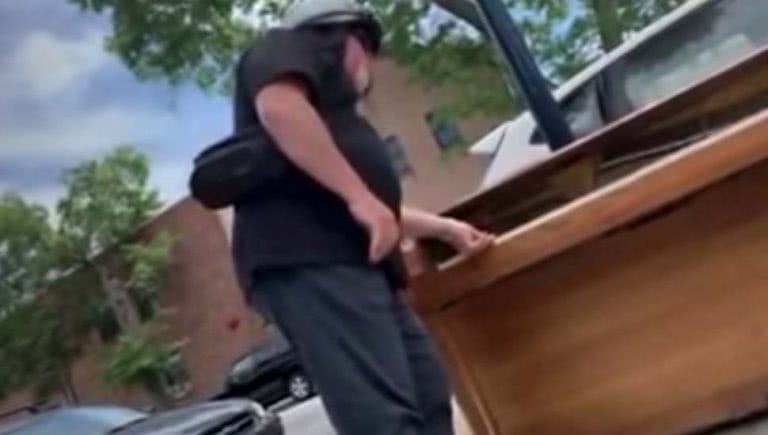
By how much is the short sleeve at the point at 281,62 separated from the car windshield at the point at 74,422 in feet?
11.5

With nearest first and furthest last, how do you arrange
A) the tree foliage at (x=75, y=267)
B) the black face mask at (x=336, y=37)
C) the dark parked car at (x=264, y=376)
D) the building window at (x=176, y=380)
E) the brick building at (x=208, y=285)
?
the black face mask at (x=336, y=37) → the dark parked car at (x=264, y=376) → the brick building at (x=208, y=285) → the tree foliage at (x=75, y=267) → the building window at (x=176, y=380)

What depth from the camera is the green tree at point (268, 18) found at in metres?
12.5

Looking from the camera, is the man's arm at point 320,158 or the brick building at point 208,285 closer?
the man's arm at point 320,158

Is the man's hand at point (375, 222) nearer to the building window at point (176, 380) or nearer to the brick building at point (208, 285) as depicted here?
the brick building at point (208, 285)

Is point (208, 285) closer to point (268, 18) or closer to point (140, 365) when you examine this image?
point (140, 365)

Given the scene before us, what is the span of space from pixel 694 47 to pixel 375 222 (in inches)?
92.1

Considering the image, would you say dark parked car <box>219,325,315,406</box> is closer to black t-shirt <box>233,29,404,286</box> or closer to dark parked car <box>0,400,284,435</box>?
dark parked car <box>0,400,284,435</box>

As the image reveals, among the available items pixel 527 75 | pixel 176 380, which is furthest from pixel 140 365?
pixel 527 75

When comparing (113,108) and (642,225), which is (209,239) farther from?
(642,225)

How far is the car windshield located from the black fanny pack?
344 cm

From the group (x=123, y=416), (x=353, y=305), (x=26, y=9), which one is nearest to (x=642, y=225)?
(x=353, y=305)

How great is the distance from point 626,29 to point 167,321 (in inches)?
458

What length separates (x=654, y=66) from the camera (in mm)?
4191

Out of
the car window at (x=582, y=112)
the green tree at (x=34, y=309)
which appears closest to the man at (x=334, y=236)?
the car window at (x=582, y=112)
